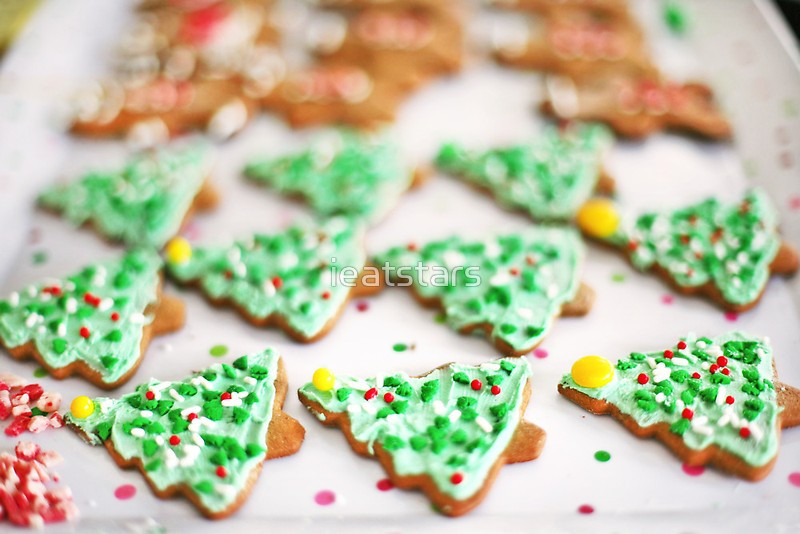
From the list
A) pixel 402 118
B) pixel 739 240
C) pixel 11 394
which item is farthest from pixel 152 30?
pixel 739 240

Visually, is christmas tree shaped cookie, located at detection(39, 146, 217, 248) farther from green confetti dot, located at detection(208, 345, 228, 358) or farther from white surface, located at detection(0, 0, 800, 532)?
green confetti dot, located at detection(208, 345, 228, 358)

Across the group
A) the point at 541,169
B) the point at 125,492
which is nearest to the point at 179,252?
the point at 125,492

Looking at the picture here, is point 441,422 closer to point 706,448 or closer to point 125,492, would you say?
point 706,448

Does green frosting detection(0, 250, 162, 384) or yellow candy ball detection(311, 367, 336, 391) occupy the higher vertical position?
yellow candy ball detection(311, 367, 336, 391)

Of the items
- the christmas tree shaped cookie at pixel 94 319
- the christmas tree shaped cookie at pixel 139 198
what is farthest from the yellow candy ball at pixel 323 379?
the christmas tree shaped cookie at pixel 139 198

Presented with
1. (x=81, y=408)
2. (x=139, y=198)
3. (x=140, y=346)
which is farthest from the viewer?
(x=139, y=198)

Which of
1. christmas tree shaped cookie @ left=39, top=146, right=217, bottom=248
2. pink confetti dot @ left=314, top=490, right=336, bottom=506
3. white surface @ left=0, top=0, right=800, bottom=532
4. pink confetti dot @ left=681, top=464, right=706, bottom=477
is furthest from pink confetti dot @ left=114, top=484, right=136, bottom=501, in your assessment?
pink confetti dot @ left=681, top=464, right=706, bottom=477

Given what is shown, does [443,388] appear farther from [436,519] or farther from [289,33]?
[289,33]
